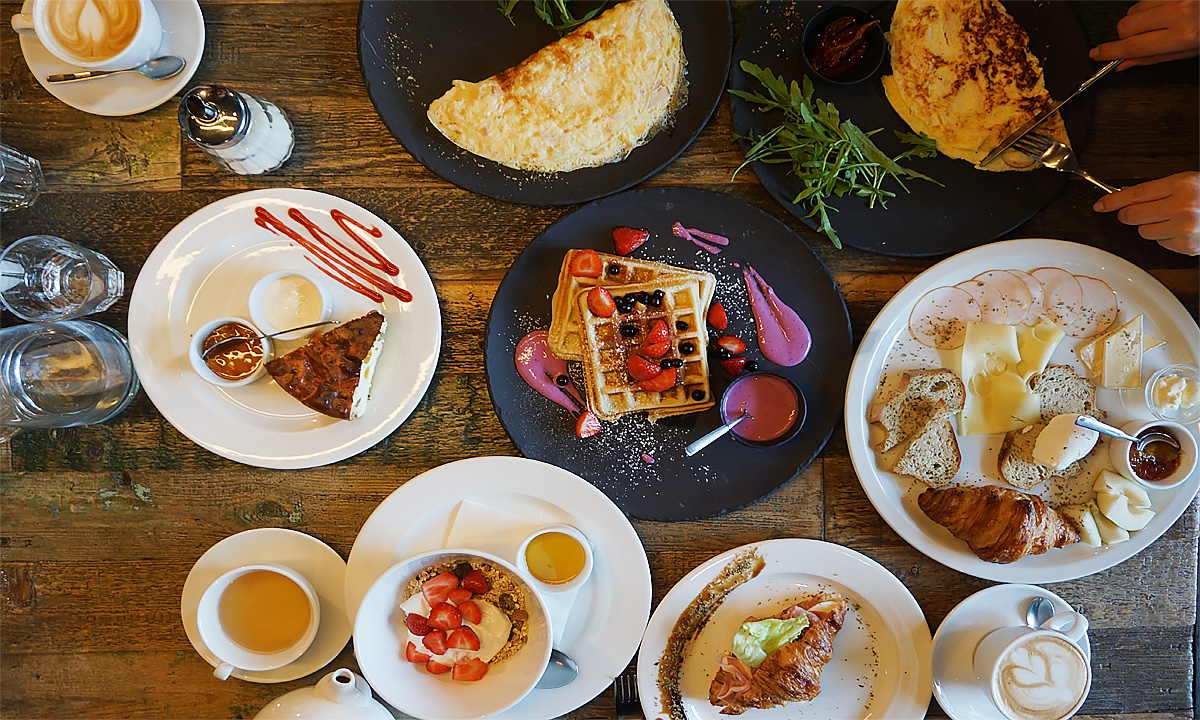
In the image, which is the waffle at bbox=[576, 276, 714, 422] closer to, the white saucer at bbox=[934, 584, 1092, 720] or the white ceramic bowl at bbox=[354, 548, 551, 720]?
the white ceramic bowl at bbox=[354, 548, 551, 720]

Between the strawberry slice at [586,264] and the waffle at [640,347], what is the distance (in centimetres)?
9

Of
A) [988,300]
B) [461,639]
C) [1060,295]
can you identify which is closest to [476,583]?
[461,639]

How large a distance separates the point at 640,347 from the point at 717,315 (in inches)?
12.0

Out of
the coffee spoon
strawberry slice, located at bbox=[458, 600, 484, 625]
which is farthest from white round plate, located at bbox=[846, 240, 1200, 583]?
the coffee spoon

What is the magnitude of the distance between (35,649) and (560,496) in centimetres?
212

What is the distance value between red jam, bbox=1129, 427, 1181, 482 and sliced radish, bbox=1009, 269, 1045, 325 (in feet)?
1.75

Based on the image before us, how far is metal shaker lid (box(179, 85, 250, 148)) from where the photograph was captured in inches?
83.8

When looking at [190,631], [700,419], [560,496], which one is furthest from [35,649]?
[700,419]

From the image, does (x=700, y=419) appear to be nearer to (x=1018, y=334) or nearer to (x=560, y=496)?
(x=560, y=496)

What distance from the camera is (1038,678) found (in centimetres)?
212

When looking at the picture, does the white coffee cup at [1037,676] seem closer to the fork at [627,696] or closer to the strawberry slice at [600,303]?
the fork at [627,696]

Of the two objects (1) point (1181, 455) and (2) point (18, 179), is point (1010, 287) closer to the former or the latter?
(1) point (1181, 455)

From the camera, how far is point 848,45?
2.18 meters

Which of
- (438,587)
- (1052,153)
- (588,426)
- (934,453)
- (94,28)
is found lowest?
(438,587)
